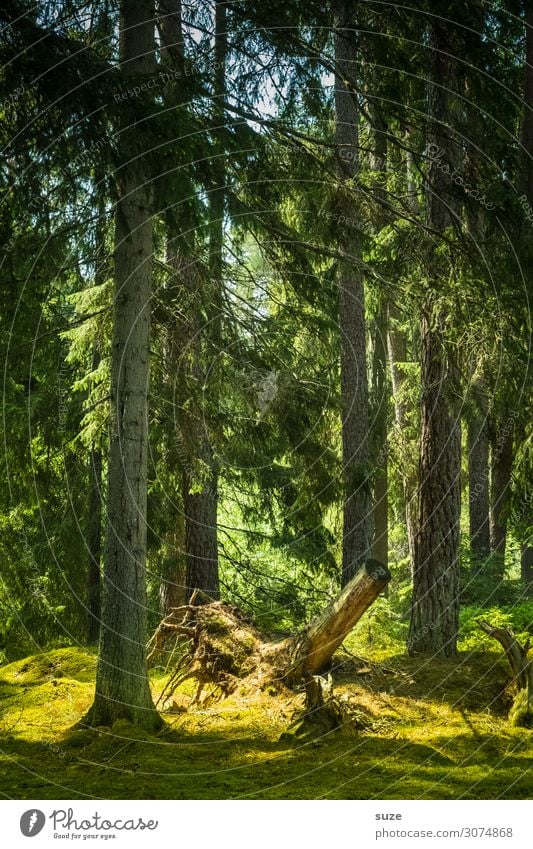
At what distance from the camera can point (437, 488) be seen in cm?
999

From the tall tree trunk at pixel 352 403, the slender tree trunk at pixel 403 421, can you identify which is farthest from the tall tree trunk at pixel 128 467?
the slender tree trunk at pixel 403 421

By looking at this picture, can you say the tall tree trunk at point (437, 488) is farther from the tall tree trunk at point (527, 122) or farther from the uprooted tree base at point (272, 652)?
the uprooted tree base at point (272, 652)

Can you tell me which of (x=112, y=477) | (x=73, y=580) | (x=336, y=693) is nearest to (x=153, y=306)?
(x=112, y=477)

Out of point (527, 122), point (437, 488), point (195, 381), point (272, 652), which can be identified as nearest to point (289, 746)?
point (272, 652)

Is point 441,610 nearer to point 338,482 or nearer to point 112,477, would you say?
point 338,482

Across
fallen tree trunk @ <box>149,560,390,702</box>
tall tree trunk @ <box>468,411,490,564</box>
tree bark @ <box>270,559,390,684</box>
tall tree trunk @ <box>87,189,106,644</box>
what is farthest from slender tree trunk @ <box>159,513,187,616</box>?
tall tree trunk @ <box>468,411,490,564</box>

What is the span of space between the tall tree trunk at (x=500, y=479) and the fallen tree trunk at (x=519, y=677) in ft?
5.21

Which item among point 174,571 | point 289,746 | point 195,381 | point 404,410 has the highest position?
point 404,410

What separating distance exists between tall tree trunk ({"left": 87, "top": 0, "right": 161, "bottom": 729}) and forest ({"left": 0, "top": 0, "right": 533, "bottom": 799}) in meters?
0.03

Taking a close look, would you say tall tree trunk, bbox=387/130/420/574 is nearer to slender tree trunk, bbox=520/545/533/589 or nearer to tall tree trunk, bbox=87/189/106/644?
slender tree trunk, bbox=520/545/533/589

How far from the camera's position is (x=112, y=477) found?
26.0ft

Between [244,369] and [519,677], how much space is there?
4930mm

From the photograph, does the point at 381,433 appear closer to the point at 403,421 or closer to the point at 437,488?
the point at 403,421

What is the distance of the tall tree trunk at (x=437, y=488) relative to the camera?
9.82 metres
